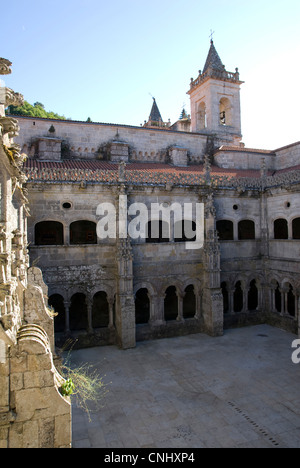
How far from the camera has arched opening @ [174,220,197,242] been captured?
19.2 m

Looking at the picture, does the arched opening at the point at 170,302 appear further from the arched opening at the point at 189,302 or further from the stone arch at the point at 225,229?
the stone arch at the point at 225,229

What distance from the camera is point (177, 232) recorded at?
19.6 metres

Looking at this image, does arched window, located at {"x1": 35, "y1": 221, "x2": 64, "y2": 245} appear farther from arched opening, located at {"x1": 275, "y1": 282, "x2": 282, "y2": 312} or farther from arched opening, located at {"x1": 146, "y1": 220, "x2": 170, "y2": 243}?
arched opening, located at {"x1": 275, "y1": 282, "x2": 282, "y2": 312}

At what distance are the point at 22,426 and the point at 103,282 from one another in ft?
38.9

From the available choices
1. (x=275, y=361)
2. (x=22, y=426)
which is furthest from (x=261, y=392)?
(x=22, y=426)

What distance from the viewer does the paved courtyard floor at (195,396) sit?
31.6 ft

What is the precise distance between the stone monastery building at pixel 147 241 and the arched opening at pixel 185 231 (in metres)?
0.09

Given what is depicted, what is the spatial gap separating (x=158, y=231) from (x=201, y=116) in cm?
1948

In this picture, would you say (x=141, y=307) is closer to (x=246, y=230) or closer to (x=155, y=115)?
(x=246, y=230)

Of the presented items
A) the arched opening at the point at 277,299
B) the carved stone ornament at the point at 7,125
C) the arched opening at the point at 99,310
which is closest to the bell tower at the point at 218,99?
the arched opening at the point at 277,299

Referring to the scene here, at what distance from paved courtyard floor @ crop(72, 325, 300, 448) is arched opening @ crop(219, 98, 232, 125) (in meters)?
22.1

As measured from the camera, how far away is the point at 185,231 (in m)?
19.4

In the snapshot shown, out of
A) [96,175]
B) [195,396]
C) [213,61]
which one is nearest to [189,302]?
[195,396]
